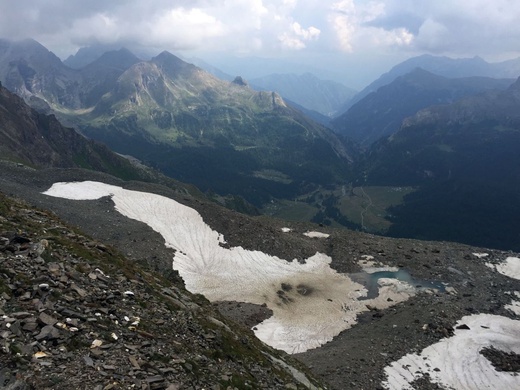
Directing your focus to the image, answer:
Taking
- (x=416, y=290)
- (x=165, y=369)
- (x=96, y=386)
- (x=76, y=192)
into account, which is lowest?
(x=416, y=290)

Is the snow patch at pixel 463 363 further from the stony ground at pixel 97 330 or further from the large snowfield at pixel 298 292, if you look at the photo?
the stony ground at pixel 97 330

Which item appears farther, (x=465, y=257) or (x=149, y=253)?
(x=465, y=257)

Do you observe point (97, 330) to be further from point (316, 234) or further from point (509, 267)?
point (509, 267)

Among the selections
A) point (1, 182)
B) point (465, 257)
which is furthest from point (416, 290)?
point (1, 182)

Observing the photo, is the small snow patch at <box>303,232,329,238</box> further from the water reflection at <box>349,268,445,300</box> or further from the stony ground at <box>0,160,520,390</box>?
the water reflection at <box>349,268,445,300</box>

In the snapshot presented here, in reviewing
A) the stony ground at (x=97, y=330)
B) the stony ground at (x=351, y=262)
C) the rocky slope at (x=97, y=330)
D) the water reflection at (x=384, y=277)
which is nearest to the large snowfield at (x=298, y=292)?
the water reflection at (x=384, y=277)

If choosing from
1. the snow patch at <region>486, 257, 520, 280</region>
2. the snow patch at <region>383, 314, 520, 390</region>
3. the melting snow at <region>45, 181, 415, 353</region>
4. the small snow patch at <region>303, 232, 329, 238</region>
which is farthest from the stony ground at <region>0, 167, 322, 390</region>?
the snow patch at <region>486, 257, 520, 280</region>

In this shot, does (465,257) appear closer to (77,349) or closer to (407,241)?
(407,241)
